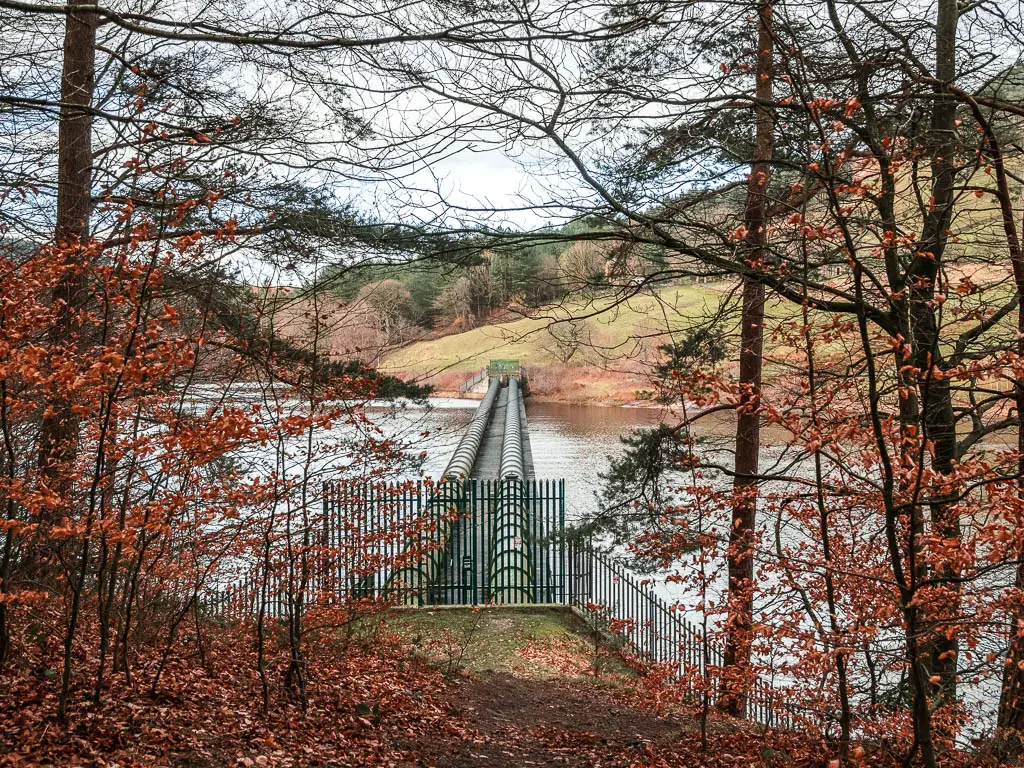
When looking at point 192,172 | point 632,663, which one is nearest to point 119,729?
point 192,172

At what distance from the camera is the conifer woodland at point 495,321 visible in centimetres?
455

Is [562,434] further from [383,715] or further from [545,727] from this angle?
[383,715]

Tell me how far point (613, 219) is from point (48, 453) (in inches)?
212

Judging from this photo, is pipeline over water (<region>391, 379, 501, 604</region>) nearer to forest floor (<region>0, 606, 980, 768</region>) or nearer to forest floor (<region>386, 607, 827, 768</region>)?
forest floor (<region>386, 607, 827, 768</region>)

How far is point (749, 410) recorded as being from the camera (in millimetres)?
4738

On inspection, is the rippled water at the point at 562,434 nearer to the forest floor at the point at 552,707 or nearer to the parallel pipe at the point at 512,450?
the parallel pipe at the point at 512,450

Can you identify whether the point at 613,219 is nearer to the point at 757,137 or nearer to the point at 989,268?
the point at 757,137

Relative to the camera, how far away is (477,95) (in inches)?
261

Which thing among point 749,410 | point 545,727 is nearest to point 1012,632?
point 749,410

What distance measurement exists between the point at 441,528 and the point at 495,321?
3231mm

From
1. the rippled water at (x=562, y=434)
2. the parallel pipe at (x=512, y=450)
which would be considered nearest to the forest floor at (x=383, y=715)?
the rippled water at (x=562, y=434)

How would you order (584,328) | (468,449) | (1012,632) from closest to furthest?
1. (1012,632)
2. (584,328)
3. (468,449)

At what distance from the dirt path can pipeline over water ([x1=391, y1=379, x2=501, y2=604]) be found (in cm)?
139

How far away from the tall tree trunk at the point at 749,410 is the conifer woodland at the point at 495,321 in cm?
8
